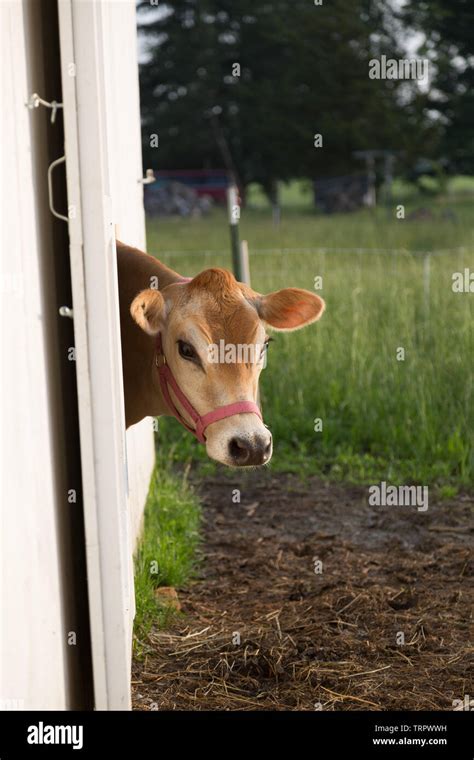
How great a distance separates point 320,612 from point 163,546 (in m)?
0.90

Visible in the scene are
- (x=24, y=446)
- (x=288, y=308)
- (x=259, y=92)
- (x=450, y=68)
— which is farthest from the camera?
(x=259, y=92)

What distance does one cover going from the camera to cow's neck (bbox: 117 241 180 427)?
4.02m

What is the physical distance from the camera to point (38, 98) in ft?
9.37

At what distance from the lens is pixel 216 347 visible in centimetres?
357

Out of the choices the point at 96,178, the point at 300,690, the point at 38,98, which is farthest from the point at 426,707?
the point at 38,98

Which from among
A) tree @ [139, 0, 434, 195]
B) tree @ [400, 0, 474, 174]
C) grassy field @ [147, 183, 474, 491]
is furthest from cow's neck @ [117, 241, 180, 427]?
tree @ [139, 0, 434, 195]

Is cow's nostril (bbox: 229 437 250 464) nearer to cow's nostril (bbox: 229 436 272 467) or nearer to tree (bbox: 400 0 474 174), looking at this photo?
cow's nostril (bbox: 229 436 272 467)

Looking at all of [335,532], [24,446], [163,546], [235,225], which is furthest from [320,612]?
[235,225]

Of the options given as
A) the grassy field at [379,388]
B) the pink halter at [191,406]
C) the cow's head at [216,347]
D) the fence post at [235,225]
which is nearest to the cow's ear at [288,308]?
the cow's head at [216,347]

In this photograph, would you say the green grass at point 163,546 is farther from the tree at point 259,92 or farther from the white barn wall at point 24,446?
the tree at point 259,92

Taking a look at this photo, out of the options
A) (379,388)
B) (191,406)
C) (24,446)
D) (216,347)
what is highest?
(379,388)

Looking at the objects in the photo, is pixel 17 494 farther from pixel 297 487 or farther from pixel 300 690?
pixel 297 487

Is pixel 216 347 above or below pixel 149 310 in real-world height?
below

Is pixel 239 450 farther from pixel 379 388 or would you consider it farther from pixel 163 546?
pixel 379 388
